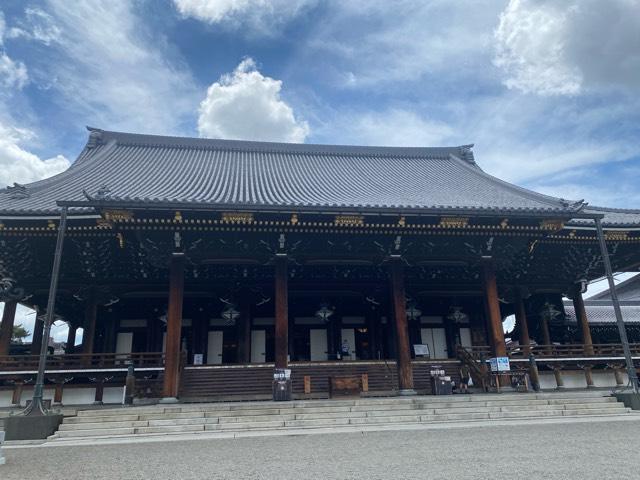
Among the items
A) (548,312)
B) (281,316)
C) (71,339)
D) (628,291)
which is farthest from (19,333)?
(628,291)

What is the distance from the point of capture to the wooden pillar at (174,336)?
11.8 meters

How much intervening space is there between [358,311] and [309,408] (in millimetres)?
Result: 8439

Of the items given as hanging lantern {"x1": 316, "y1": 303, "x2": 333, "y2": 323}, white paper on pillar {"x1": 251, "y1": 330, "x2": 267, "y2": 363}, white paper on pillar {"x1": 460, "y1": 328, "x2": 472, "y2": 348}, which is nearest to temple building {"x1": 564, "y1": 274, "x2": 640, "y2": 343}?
white paper on pillar {"x1": 460, "y1": 328, "x2": 472, "y2": 348}

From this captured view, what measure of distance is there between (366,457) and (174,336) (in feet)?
24.5

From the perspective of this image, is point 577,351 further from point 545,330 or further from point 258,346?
point 258,346

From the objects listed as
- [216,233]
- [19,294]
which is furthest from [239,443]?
[19,294]

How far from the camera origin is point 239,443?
25.2 feet

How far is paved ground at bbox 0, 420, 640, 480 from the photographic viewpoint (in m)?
5.52

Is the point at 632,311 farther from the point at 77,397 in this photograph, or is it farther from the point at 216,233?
the point at 77,397

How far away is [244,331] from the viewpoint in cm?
1634

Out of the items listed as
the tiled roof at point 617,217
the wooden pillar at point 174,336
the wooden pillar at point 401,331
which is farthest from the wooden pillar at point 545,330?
the wooden pillar at point 174,336

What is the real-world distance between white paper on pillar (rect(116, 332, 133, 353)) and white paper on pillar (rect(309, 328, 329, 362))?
710cm

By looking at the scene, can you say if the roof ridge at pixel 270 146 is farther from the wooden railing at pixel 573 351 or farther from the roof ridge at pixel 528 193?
the wooden railing at pixel 573 351

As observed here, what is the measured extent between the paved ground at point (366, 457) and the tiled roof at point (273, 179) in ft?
19.9
